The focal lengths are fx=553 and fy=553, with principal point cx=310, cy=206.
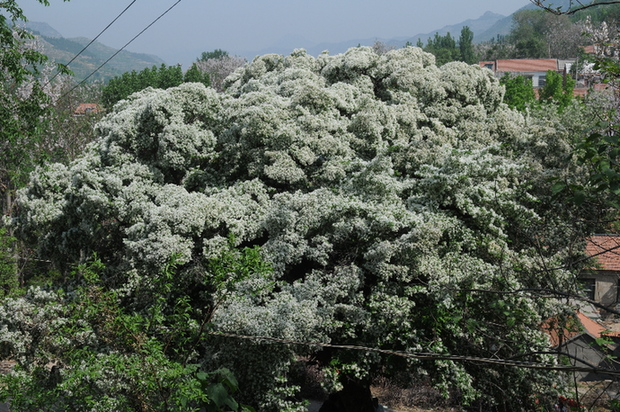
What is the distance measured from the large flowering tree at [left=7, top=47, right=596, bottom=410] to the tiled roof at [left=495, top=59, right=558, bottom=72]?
221 feet

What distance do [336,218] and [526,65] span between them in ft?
247

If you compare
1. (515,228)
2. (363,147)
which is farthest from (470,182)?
(363,147)

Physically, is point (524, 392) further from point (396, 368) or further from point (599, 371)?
point (599, 371)

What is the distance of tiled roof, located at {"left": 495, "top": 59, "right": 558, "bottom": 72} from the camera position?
74.6 metres

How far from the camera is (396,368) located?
8.53m

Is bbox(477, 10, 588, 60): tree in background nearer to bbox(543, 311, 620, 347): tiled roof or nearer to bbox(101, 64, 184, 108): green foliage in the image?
bbox(101, 64, 184, 108): green foliage

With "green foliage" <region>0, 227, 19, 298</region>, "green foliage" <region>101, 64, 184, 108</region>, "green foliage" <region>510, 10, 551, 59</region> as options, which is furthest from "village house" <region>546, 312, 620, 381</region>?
"green foliage" <region>510, 10, 551, 59</region>

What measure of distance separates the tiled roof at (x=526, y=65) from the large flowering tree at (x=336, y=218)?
6749 cm

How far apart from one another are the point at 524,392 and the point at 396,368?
188 centimetres

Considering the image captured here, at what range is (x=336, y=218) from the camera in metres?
8.96

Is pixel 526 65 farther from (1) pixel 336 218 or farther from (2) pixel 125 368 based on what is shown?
(2) pixel 125 368

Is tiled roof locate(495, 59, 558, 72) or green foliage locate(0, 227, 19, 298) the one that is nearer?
green foliage locate(0, 227, 19, 298)

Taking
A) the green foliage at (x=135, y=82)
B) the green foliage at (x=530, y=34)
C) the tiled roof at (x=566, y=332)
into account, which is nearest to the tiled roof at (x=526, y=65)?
the green foliage at (x=530, y=34)

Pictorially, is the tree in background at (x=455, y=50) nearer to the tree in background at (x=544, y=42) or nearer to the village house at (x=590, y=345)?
the tree in background at (x=544, y=42)
